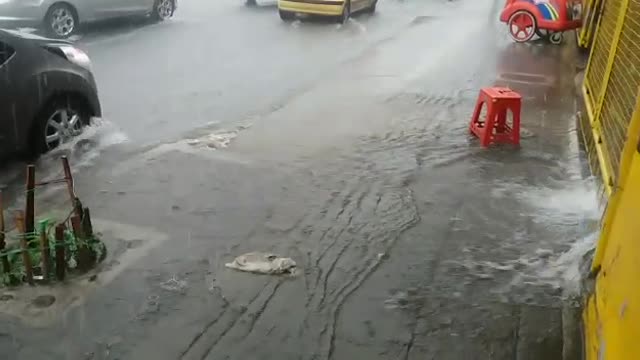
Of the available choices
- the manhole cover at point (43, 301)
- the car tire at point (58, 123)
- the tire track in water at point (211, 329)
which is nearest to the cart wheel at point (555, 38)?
the car tire at point (58, 123)

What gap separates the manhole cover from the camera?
4137mm

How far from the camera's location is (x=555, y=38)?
14883 mm

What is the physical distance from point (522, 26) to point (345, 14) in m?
4.67

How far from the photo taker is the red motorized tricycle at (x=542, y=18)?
46.4 ft

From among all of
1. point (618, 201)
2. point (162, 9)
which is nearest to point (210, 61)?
point (162, 9)

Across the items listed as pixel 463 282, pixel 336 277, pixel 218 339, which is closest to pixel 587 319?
pixel 463 282

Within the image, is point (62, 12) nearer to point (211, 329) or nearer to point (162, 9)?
point (162, 9)

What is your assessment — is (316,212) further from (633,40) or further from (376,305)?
(633,40)

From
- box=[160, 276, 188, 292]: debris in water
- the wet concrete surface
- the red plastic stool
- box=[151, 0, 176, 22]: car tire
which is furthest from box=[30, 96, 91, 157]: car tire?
box=[151, 0, 176, 22]: car tire

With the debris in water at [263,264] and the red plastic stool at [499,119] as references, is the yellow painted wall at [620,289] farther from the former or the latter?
the red plastic stool at [499,119]

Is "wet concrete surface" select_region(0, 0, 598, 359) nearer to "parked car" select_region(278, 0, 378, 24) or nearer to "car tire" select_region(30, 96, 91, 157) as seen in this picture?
"car tire" select_region(30, 96, 91, 157)

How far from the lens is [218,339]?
12.8ft

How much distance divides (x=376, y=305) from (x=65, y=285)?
200 centimetres

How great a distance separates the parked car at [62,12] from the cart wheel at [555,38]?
917 centimetres
